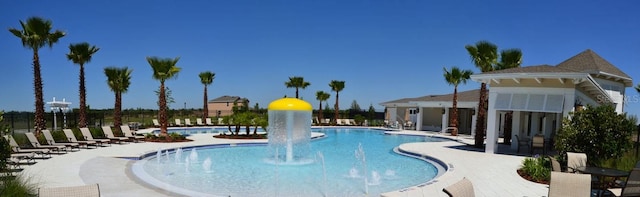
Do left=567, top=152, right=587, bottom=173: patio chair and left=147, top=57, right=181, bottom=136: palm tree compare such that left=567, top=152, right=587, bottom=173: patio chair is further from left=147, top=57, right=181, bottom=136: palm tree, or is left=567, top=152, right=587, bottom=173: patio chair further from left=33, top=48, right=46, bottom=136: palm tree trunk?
left=33, top=48, right=46, bottom=136: palm tree trunk

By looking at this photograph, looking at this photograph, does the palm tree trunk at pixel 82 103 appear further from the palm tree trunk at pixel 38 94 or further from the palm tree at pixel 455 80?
the palm tree at pixel 455 80

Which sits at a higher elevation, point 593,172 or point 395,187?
point 593,172

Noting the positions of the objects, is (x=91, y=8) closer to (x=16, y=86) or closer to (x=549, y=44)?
(x=16, y=86)

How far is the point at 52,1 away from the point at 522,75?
2219 centimetres

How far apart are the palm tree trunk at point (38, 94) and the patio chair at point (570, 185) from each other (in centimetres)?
2108

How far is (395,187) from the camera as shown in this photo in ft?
32.2

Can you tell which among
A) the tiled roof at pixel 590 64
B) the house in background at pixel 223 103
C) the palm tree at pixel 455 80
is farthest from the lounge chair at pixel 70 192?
the house in background at pixel 223 103

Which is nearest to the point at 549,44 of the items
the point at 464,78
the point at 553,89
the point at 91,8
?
the point at 464,78

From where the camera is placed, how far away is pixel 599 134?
9609 millimetres

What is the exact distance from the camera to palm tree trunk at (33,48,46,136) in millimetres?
18094

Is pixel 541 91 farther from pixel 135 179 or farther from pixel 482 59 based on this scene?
pixel 135 179

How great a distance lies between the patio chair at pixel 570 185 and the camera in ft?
19.2

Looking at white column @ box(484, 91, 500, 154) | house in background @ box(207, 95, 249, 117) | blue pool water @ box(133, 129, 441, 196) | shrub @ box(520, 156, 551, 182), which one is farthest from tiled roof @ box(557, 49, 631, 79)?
house in background @ box(207, 95, 249, 117)

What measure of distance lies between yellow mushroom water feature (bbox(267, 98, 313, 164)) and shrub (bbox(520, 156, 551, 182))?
7046 mm
